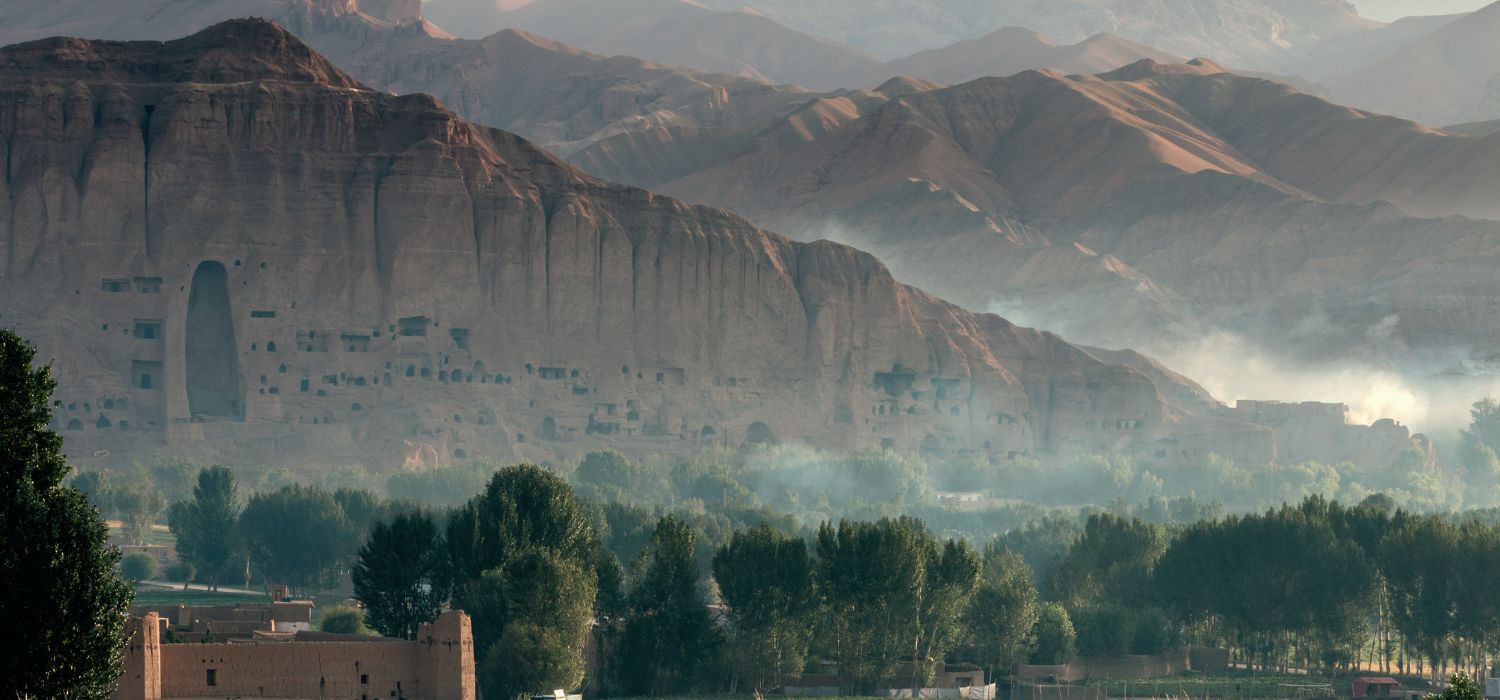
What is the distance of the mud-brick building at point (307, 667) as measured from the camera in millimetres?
63250

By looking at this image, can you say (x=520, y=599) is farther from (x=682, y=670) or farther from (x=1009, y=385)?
(x=1009, y=385)

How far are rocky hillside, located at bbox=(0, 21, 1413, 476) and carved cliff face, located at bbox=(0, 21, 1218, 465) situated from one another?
0.17 m

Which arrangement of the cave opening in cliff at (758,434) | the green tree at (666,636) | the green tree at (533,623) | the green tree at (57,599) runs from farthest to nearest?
the cave opening in cliff at (758,434) → the green tree at (666,636) → the green tree at (533,623) → the green tree at (57,599)

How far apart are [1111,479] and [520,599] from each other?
4356 inches

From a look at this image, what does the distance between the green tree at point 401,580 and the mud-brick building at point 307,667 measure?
44.6 feet

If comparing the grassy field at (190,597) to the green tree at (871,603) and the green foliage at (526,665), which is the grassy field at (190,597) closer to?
the green tree at (871,603)

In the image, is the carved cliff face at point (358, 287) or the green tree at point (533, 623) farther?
the carved cliff face at point (358, 287)

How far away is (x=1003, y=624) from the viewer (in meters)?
96.8

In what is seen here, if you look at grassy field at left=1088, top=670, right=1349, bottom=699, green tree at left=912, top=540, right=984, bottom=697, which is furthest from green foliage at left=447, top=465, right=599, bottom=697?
grassy field at left=1088, top=670, right=1349, bottom=699

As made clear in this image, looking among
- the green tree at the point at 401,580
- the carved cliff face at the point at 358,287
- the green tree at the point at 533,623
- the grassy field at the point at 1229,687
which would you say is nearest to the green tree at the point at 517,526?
the green tree at the point at 401,580

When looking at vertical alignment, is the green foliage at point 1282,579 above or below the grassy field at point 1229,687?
above

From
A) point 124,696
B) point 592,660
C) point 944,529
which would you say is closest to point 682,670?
point 592,660

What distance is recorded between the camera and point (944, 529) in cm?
16250

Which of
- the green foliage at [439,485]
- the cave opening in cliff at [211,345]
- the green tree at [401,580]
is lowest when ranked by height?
the green tree at [401,580]
